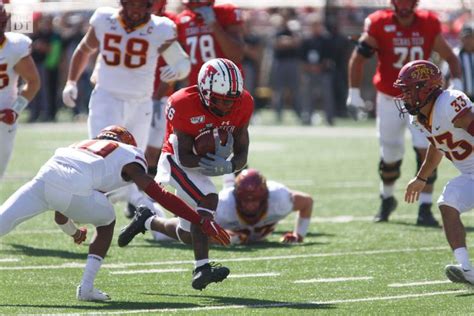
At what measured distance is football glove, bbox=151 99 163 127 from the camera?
33.6ft

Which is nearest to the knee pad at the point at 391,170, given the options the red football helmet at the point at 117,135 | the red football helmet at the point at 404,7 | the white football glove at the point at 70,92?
the red football helmet at the point at 404,7

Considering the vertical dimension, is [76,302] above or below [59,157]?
below

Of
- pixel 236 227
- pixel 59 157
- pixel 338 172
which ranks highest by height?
pixel 59 157

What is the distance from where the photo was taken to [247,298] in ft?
22.5

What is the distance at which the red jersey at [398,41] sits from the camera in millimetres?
10383

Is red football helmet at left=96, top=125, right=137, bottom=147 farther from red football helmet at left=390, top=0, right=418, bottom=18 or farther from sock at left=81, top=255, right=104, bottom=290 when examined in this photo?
red football helmet at left=390, top=0, right=418, bottom=18

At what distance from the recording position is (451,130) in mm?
7305

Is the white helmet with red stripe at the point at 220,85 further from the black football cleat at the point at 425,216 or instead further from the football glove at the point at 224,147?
the black football cleat at the point at 425,216

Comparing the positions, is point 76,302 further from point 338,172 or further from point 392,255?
point 338,172

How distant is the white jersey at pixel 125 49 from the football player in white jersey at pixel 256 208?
4.03ft

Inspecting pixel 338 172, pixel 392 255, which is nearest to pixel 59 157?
pixel 392 255

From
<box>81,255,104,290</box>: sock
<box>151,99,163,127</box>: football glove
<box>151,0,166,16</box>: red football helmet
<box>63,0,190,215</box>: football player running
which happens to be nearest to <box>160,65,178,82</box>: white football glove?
<box>63,0,190,215</box>: football player running

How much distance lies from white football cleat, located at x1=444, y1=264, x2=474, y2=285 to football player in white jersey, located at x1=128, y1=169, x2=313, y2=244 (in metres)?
2.12

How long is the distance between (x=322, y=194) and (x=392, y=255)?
3.94m
